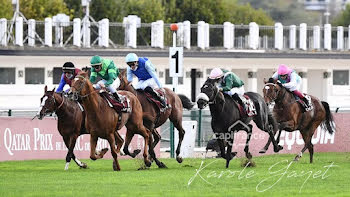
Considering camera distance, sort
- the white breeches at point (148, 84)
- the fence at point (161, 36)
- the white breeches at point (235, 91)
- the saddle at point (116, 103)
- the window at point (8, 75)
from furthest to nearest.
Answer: the window at point (8, 75)
the fence at point (161, 36)
the white breeches at point (235, 91)
the white breeches at point (148, 84)
the saddle at point (116, 103)

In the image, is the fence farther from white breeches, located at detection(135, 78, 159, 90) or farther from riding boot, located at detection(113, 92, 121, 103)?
riding boot, located at detection(113, 92, 121, 103)

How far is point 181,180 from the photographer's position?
19.1 meters

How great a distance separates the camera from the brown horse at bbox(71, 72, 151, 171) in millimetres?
20812

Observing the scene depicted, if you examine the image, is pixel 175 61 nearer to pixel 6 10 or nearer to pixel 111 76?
pixel 111 76

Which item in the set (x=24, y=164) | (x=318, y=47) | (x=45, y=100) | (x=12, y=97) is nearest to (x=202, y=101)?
(x=45, y=100)

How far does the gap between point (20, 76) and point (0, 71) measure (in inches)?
31.8

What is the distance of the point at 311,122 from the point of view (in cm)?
2625

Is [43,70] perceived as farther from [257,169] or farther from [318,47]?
[257,169]

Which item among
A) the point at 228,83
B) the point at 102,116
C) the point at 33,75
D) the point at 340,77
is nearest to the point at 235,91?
the point at 228,83

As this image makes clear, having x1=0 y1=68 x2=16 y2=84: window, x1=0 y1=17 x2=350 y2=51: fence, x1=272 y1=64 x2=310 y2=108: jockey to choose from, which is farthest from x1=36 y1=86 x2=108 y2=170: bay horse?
x1=0 y1=68 x2=16 y2=84: window

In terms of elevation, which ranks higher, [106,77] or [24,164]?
[106,77]

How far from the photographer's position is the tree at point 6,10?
6184 cm

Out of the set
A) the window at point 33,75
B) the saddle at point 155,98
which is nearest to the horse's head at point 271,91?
the saddle at point 155,98

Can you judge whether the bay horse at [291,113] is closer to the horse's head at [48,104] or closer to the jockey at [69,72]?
the jockey at [69,72]
